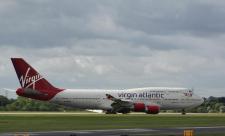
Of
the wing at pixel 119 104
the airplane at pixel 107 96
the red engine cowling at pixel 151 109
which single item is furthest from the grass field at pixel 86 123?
the red engine cowling at pixel 151 109

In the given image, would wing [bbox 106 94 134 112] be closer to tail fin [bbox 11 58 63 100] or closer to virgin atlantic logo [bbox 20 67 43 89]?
tail fin [bbox 11 58 63 100]

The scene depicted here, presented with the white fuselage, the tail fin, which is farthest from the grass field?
the white fuselage

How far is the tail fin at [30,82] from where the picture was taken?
106562 millimetres

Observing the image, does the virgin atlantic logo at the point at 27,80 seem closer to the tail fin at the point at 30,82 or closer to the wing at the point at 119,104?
the tail fin at the point at 30,82

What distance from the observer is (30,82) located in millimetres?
107000

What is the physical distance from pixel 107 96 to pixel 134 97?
533cm

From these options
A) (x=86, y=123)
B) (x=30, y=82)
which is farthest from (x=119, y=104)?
(x=86, y=123)

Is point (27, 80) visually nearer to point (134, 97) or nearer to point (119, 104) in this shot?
point (119, 104)

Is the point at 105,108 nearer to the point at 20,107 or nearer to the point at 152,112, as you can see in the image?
the point at 152,112

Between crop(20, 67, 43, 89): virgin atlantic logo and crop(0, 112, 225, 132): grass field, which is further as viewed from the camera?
crop(20, 67, 43, 89): virgin atlantic logo

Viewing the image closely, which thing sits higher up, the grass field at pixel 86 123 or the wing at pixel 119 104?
the wing at pixel 119 104

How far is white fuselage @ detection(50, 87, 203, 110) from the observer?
359ft

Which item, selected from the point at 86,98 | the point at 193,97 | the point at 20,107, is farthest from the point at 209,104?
the point at 86,98

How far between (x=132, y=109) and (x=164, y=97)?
6685 millimetres
